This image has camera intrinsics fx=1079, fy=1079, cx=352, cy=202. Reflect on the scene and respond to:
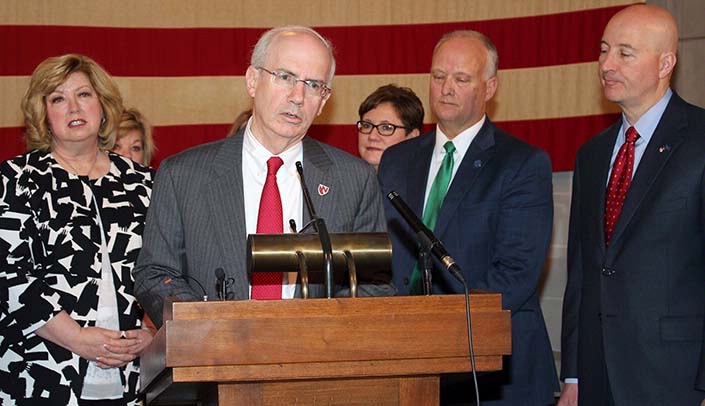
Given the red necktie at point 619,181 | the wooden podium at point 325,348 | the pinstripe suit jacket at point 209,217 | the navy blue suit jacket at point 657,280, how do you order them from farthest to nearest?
the red necktie at point 619,181 < the navy blue suit jacket at point 657,280 < the pinstripe suit jacket at point 209,217 < the wooden podium at point 325,348

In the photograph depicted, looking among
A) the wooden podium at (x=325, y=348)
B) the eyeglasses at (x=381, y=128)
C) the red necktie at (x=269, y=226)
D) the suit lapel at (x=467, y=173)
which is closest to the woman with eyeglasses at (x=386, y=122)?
the eyeglasses at (x=381, y=128)

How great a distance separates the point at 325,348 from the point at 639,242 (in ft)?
5.70

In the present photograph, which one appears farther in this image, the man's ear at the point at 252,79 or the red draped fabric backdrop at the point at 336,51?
the red draped fabric backdrop at the point at 336,51

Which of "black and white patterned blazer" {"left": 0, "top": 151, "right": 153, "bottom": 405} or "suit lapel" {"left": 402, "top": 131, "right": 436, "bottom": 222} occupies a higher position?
"suit lapel" {"left": 402, "top": 131, "right": 436, "bottom": 222}

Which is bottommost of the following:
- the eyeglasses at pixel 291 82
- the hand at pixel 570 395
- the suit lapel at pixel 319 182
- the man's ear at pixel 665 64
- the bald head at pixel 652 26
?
the hand at pixel 570 395

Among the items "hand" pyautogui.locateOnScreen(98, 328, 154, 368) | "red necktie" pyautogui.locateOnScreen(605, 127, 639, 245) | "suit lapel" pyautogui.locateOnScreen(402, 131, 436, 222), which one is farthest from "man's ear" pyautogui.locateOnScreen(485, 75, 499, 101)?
"hand" pyautogui.locateOnScreen(98, 328, 154, 368)

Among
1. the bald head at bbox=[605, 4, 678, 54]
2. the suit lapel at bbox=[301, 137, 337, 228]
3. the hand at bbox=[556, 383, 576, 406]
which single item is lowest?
the hand at bbox=[556, 383, 576, 406]

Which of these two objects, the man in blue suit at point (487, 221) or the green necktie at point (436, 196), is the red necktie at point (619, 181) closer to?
the man in blue suit at point (487, 221)

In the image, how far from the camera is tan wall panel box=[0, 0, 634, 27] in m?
5.90

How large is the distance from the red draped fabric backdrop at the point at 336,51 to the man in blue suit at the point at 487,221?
182 cm

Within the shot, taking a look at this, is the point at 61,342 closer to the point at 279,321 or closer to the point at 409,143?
the point at 409,143

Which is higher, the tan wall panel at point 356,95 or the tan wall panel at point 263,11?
the tan wall panel at point 263,11

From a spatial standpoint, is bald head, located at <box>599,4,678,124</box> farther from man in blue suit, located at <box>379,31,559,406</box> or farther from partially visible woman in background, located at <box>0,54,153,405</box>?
partially visible woman in background, located at <box>0,54,153,405</box>

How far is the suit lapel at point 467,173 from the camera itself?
162 inches
